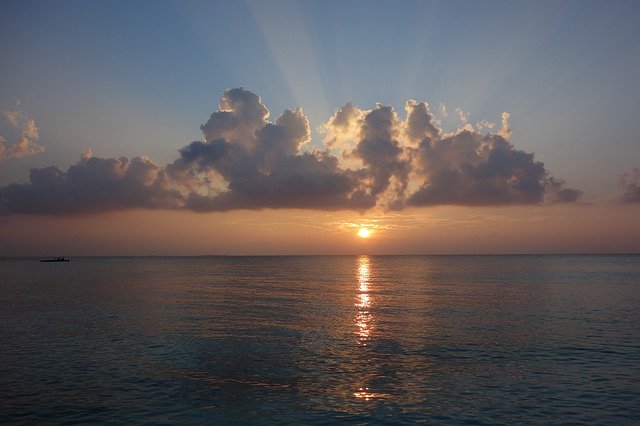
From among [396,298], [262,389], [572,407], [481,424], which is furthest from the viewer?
[396,298]

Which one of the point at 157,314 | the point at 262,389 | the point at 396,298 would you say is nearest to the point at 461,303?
the point at 396,298

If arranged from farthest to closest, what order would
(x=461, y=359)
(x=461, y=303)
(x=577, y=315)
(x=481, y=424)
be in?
(x=461, y=303) → (x=577, y=315) → (x=461, y=359) → (x=481, y=424)

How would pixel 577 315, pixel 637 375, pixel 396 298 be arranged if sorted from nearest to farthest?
1. pixel 637 375
2. pixel 577 315
3. pixel 396 298

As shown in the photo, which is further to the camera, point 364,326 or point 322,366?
point 364,326

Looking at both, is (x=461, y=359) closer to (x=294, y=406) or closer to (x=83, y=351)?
(x=294, y=406)

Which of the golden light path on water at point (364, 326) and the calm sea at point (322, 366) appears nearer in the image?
the calm sea at point (322, 366)

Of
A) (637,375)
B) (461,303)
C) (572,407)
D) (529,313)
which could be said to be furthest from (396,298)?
(572,407)

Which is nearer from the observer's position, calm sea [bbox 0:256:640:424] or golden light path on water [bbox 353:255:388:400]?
calm sea [bbox 0:256:640:424]

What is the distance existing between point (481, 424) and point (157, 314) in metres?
45.9

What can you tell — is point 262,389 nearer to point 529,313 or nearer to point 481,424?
point 481,424

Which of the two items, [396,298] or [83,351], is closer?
[83,351]

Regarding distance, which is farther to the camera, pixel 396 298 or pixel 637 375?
pixel 396 298

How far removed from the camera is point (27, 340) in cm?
4112

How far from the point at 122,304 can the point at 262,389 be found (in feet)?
164
